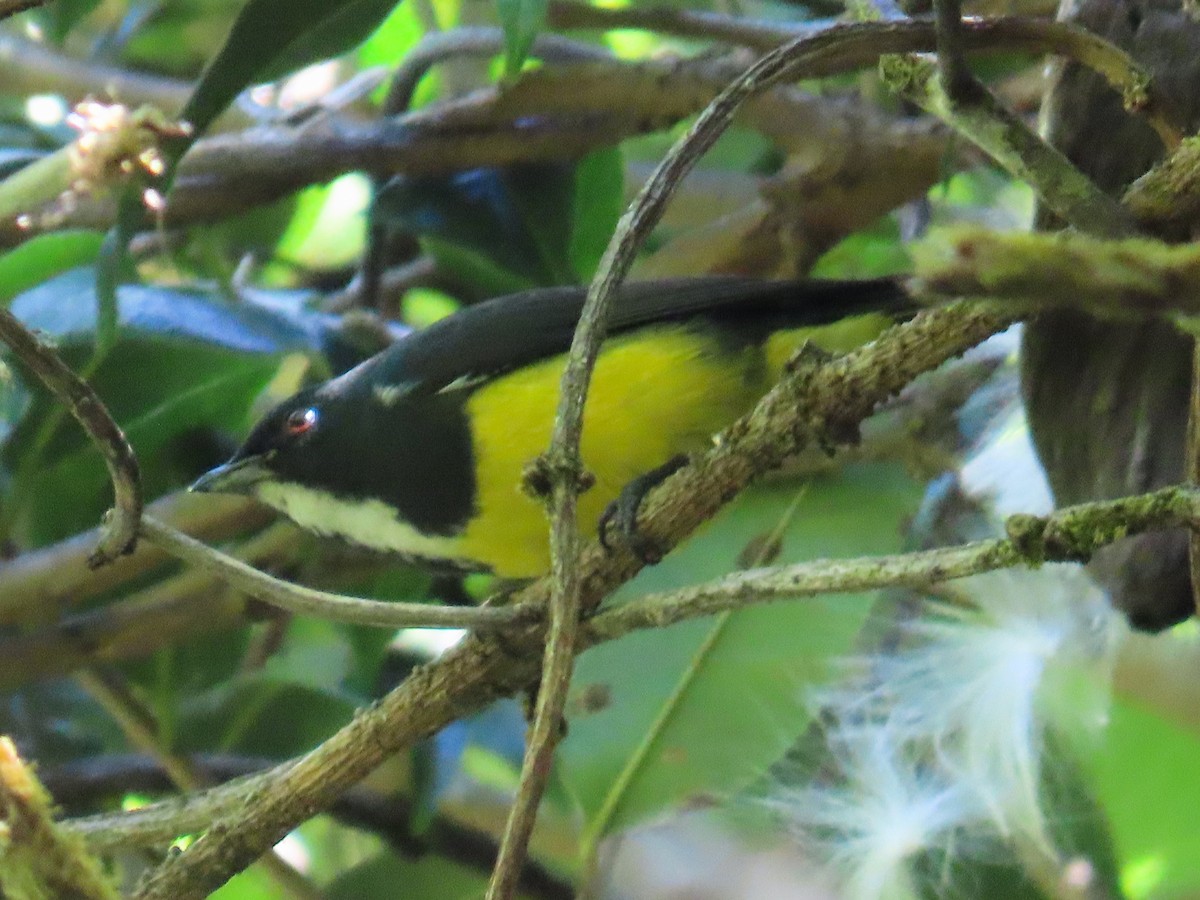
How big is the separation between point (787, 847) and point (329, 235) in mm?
1934

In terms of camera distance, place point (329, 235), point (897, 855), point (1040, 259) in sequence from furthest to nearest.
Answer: point (329, 235) → point (897, 855) → point (1040, 259)

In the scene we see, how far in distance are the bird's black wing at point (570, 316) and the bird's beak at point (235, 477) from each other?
0.70ft

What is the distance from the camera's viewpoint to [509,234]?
2.33 metres

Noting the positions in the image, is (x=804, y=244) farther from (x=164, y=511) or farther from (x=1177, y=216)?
(x=1177, y=216)

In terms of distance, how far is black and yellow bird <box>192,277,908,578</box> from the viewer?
1.77m

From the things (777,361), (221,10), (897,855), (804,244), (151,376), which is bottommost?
(897,855)

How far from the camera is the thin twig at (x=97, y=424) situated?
956mm

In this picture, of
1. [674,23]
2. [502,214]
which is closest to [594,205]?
[502,214]

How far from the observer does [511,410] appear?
179cm

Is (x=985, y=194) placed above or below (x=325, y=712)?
above

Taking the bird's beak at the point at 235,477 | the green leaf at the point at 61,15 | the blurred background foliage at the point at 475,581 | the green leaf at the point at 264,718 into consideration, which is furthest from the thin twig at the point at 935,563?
the green leaf at the point at 61,15

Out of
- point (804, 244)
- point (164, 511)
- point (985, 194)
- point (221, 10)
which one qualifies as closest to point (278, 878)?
point (164, 511)

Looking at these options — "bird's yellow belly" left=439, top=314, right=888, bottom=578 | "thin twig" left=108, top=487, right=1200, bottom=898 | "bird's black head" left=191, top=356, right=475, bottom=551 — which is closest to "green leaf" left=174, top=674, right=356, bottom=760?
"bird's black head" left=191, top=356, right=475, bottom=551

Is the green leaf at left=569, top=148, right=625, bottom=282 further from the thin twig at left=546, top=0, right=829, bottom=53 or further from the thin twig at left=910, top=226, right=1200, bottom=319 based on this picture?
the thin twig at left=910, top=226, right=1200, bottom=319
